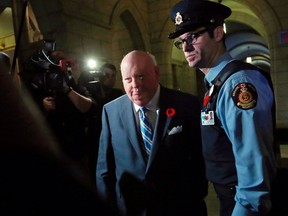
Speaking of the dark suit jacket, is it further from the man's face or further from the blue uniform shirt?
the blue uniform shirt

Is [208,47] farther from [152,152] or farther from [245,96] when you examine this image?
[152,152]

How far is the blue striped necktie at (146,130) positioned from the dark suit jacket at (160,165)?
1.8 inches

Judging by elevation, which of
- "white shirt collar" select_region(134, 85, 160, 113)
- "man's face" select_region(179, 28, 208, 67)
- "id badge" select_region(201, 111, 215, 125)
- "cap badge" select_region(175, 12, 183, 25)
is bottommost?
"id badge" select_region(201, 111, 215, 125)

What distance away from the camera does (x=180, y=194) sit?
1.99m

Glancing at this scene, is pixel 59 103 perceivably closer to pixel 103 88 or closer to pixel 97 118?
pixel 97 118

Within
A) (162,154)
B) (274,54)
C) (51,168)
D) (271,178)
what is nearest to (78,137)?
(162,154)

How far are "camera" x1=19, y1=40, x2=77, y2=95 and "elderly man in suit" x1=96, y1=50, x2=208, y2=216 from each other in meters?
0.83

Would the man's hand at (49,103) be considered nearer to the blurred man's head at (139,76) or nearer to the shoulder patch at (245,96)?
the blurred man's head at (139,76)

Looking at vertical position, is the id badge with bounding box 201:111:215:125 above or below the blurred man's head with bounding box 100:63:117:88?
below

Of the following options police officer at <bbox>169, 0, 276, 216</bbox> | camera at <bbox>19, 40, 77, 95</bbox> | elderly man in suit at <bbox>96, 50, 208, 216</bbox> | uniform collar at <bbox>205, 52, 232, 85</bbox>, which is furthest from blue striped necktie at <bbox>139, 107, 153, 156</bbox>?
camera at <bbox>19, 40, 77, 95</bbox>

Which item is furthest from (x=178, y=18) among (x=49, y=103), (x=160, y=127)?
(x=49, y=103)

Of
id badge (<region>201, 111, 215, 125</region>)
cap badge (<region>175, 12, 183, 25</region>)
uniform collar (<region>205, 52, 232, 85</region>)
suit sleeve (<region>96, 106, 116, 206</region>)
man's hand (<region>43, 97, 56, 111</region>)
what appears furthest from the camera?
man's hand (<region>43, 97, 56, 111</region>)

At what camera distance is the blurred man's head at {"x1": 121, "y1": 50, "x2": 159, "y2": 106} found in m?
2.04

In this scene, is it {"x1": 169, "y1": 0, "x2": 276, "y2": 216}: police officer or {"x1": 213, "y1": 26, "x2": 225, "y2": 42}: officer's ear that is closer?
{"x1": 169, "y1": 0, "x2": 276, "y2": 216}: police officer
